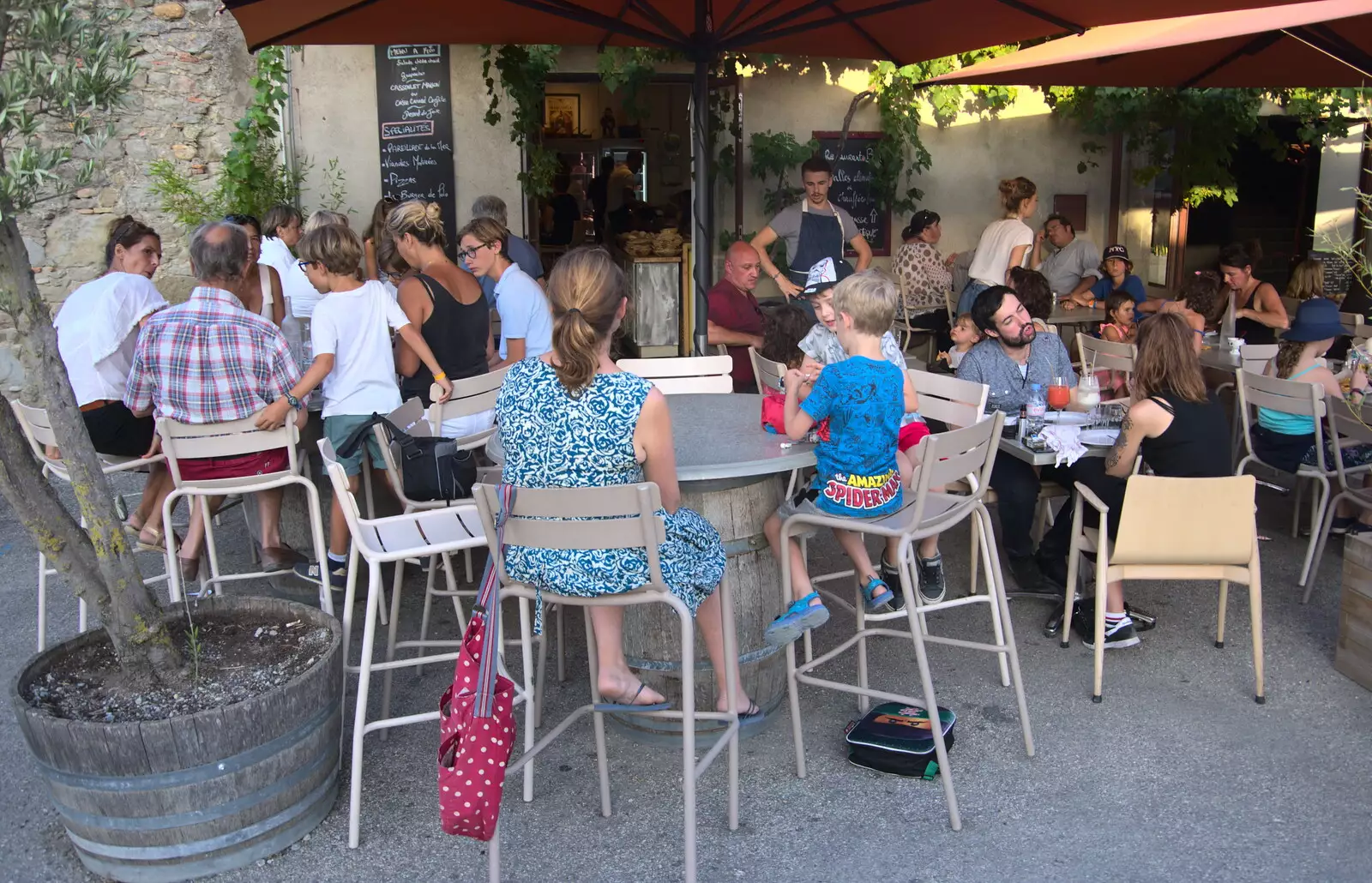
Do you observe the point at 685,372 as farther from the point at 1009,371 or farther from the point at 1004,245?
the point at 1004,245

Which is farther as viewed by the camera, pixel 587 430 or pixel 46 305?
pixel 46 305

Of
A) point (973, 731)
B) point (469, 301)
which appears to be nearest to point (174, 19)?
point (469, 301)

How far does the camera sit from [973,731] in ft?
11.9

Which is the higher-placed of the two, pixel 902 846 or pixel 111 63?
pixel 111 63

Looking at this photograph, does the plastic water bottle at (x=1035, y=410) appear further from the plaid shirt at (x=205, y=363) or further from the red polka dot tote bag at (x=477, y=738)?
the plaid shirt at (x=205, y=363)

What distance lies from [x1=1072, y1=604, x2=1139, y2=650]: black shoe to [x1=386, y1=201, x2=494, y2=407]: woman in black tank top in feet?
8.73

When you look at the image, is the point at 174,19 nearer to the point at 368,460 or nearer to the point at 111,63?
the point at 368,460

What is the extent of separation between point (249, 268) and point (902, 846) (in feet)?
12.9

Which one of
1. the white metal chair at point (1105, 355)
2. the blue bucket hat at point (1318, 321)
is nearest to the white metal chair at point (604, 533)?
the white metal chair at point (1105, 355)

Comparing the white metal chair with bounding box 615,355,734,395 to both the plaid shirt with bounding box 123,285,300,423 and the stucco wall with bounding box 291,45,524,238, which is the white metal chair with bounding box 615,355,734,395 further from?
the stucco wall with bounding box 291,45,524,238

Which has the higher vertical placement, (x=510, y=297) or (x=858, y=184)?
(x=858, y=184)

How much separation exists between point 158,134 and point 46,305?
5639mm

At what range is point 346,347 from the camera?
4.38 meters

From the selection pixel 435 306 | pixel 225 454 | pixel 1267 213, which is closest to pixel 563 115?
pixel 1267 213
